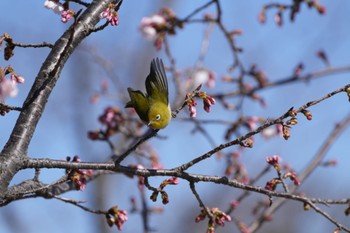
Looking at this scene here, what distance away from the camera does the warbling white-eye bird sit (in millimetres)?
2467

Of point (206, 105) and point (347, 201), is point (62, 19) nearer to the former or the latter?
point (206, 105)

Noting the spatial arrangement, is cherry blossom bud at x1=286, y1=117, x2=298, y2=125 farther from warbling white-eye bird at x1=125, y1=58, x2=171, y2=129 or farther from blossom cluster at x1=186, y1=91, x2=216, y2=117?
warbling white-eye bird at x1=125, y1=58, x2=171, y2=129

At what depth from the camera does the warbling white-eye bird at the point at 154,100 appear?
2.47 meters

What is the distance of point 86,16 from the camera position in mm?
2314

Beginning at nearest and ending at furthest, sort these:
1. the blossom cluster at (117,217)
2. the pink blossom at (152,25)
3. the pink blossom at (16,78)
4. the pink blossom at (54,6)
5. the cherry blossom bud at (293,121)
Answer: the cherry blossom bud at (293,121) < the pink blossom at (16,78) < the pink blossom at (54,6) < the blossom cluster at (117,217) < the pink blossom at (152,25)

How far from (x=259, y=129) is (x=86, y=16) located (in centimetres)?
81

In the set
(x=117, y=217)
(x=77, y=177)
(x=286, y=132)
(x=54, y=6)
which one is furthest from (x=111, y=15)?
(x=117, y=217)

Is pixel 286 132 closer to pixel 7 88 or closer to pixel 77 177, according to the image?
pixel 77 177

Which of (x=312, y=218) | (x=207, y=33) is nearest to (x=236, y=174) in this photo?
(x=207, y=33)

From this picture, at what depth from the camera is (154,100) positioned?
2.51m

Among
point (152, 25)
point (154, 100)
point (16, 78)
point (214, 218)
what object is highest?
point (152, 25)

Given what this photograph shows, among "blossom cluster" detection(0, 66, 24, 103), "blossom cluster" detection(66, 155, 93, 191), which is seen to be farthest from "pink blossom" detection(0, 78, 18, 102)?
"blossom cluster" detection(66, 155, 93, 191)

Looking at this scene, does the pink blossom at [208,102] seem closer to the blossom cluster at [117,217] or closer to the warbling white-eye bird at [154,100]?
the warbling white-eye bird at [154,100]

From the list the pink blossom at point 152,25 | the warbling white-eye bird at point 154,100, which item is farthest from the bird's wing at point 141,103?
the pink blossom at point 152,25
